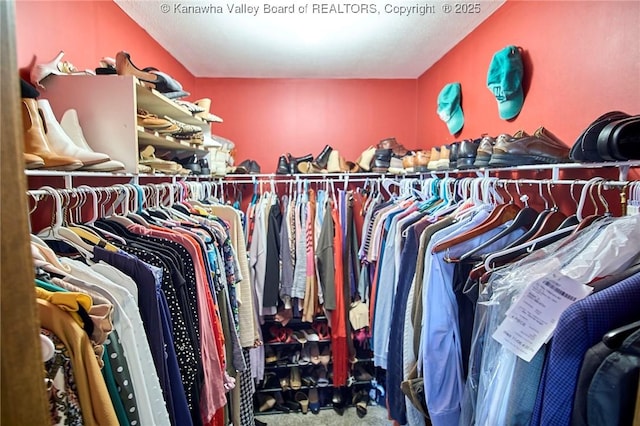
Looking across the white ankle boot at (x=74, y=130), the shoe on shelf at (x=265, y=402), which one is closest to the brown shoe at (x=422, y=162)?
the white ankle boot at (x=74, y=130)

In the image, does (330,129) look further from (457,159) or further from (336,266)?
(457,159)

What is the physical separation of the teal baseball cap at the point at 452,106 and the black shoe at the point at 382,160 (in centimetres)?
43

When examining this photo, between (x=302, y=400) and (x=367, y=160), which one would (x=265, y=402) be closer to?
(x=302, y=400)

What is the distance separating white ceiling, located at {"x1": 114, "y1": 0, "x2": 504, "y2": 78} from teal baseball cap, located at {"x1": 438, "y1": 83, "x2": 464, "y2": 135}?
284 mm

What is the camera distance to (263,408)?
8.30 ft

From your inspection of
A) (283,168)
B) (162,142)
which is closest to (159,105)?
(162,142)

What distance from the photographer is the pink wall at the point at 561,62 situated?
1153 millimetres

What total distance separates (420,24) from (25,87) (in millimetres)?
1789

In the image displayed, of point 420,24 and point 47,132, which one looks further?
point 420,24

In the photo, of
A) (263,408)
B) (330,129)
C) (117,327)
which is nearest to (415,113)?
(330,129)

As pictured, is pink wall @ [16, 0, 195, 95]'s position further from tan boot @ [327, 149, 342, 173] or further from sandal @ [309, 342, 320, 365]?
sandal @ [309, 342, 320, 365]

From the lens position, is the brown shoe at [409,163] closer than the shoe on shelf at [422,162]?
No

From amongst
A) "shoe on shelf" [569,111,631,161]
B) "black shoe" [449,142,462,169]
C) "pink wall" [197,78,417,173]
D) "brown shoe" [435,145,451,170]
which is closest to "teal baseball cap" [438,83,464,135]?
"brown shoe" [435,145,451,170]

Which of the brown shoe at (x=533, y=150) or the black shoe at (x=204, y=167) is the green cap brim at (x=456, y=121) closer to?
the brown shoe at (x=533, y=150)
